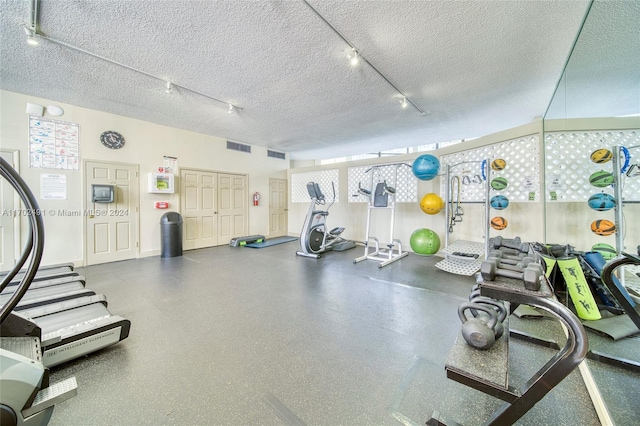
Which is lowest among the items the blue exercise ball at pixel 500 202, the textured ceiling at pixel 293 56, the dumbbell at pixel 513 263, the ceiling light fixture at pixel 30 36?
the dumbbell at pixel 513 263

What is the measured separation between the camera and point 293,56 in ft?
9.51

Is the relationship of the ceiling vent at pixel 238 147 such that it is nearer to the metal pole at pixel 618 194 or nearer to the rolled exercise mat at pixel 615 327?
the metal pole at pixel 618 194

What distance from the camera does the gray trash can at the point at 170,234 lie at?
16.5 feet

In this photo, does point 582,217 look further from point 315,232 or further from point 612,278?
point 315,232

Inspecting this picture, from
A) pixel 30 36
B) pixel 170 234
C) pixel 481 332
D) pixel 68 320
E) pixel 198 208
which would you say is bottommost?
pixel 68 320

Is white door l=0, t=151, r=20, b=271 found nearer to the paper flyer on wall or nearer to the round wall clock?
the paper flyer on wall

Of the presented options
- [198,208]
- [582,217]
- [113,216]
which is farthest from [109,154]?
[582,217]

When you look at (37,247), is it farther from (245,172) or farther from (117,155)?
(245,172)

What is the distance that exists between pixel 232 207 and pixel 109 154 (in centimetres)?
284

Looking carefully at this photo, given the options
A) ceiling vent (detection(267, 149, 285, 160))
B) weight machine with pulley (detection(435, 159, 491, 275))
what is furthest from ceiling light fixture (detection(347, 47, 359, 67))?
ceiling vent (detection(267, 149, 285, 160))

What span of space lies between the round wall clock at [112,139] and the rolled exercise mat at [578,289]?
704 cm

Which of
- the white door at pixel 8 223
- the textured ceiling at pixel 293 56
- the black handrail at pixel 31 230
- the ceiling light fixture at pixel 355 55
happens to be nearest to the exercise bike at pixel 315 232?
the textured ceiling at pixel 293 56

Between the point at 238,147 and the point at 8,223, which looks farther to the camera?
the point at 238,147

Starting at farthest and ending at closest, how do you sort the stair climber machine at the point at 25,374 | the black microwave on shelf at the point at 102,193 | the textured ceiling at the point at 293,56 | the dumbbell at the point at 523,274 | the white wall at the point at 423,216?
the black microwave on shelf at the point at 102,193
the white wall at the point at 423,216
the textured ceiling at the point at 293,56
the dumbbell at the point at 523,274
the stair climber machine at the point at 25,374
